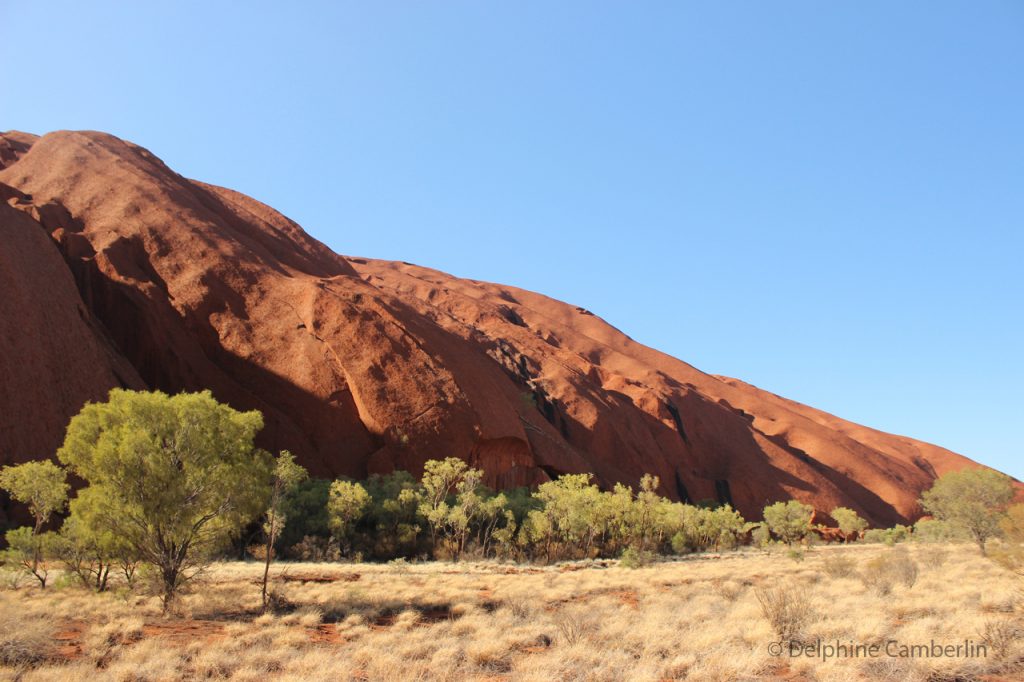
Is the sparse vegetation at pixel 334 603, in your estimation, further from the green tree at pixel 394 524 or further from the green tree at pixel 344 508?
the green tree at pixel 394 524

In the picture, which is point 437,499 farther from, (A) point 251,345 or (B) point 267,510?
(A) point 251,345

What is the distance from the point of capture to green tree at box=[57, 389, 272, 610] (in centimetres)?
1509

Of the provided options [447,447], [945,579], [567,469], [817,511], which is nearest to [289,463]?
[945,579]

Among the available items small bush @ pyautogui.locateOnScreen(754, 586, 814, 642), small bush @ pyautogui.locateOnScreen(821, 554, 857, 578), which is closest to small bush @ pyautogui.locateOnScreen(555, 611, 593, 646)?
small bush @ pyautogui.locateOnScreen(754, 586, 814, 642)

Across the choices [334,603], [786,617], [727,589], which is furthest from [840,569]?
[334,603]

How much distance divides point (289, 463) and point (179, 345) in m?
34.0

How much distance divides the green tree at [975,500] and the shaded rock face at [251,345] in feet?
94.0

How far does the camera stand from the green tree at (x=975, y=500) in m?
34.8

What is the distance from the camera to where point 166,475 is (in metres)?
15.3

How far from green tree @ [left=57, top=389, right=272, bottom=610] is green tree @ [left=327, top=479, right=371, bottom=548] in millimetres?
14303

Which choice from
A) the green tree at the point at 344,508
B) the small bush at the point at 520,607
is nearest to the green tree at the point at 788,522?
the green tree at the point at 344,508

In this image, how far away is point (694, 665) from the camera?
10.1 meters

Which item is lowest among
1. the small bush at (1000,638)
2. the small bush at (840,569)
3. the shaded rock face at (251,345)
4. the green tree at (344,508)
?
the green tree at (344,508)

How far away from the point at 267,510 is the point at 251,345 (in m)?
30.4
